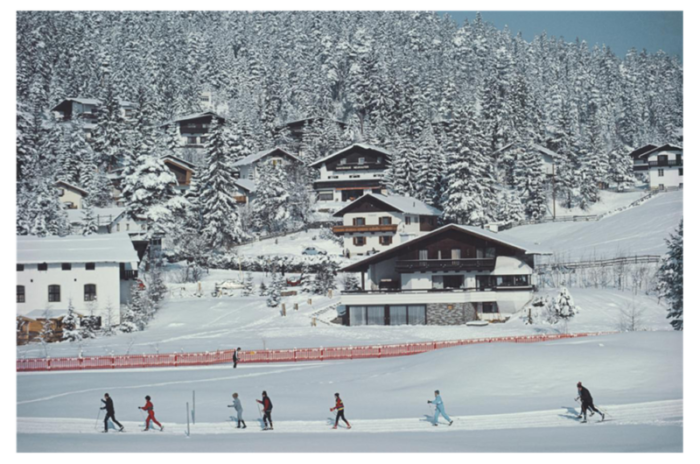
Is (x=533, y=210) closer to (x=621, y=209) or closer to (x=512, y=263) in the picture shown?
(x=621, y=209)

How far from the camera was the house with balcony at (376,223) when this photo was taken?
74125 millimetres

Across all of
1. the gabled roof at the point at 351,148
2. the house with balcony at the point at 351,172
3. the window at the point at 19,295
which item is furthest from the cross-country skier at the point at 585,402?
the gabled roof at the point at 351,148

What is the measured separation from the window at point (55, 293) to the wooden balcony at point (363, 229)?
33.5m

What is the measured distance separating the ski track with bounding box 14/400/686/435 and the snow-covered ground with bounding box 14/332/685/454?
0.06 meters

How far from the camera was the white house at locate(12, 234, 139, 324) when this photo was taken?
4388 cm

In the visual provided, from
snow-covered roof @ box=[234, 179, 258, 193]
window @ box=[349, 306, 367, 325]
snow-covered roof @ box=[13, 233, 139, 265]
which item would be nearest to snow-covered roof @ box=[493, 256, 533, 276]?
window @ box=[349, 306, 367, 325]

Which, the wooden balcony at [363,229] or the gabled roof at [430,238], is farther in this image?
the wooden balcony at [363,229]

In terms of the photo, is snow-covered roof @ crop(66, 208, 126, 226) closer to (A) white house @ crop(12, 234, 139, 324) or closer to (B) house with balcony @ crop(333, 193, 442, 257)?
(B) house with balcony @ crop(333, 193, 442, 257)

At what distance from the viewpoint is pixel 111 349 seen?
134 ft

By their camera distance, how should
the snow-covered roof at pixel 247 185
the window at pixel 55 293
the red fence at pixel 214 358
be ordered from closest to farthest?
the red fence at pixel 214 358
the window at pixel 55 293
the snow-covered roof at pixel 247 185

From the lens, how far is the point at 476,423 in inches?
937

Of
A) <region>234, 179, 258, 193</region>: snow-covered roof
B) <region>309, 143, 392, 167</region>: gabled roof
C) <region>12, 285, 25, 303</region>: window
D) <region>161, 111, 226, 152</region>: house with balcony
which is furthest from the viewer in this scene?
<region>161, 111, 226, 152</region>: house with balcony

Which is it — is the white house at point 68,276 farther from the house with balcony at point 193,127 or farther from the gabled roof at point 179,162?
the house with balcony at point 193,127
